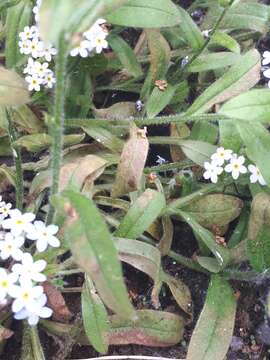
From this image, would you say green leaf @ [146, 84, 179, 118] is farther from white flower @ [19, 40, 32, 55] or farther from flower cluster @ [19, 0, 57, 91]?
white flower @ [19, 40, 32, 55]

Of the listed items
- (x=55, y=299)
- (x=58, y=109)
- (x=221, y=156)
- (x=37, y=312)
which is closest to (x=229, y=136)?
(x=221, y=156)

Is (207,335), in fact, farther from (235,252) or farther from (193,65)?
(193,65)

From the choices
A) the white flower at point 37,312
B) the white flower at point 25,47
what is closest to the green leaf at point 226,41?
the white flower at point 25,47

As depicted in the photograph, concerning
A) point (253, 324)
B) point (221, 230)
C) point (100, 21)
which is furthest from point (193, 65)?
point (253, 324)

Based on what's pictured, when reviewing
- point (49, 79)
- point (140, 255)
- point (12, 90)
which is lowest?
point (140, 255)

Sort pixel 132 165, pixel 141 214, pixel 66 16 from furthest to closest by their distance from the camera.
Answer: pixel 132 165, pixel 141 214, pixel 66 16

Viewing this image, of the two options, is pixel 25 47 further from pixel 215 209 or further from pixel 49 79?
pixel 215 209
